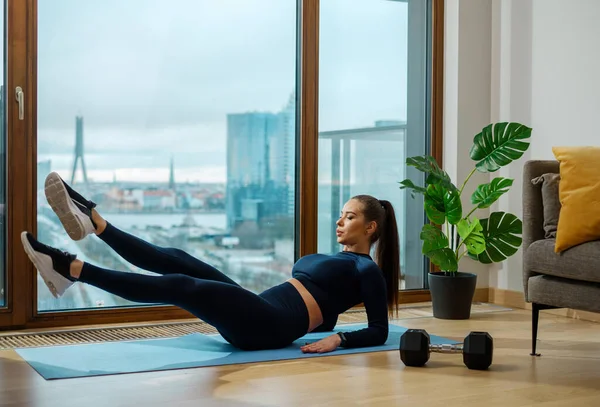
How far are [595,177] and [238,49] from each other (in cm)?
206

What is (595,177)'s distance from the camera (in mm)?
3244

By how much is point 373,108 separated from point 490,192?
37.2 inches

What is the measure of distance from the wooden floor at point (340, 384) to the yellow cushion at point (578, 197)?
0.50 m

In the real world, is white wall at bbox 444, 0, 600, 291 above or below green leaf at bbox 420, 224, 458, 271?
above

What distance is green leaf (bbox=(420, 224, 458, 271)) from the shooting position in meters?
4.28

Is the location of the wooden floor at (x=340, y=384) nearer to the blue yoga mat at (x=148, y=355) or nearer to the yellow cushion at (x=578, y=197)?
the blue yoga mat at (x=148, y=355)

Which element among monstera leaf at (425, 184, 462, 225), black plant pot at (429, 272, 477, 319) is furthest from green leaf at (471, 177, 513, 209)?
black plant pot at (429, 272, 477, 319)

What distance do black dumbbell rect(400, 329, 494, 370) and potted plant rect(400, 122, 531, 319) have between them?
1264 millimetres

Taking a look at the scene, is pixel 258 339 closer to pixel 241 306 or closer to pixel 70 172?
pixel 241 306

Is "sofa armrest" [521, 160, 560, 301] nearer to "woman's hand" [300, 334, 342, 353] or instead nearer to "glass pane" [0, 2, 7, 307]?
"woman's hand" [300, 334, 342, 353]

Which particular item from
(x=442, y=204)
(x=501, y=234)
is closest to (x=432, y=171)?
(x=442, y=204)

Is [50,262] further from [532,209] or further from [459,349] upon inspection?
[532,209]

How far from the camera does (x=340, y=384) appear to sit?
274cm

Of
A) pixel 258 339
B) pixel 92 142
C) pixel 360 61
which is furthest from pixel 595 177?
pixel 92 142
